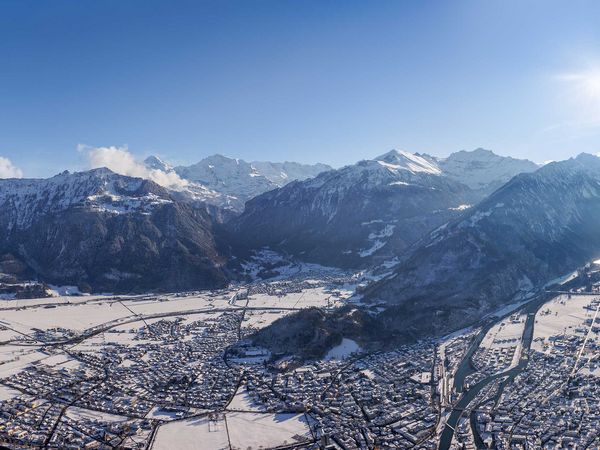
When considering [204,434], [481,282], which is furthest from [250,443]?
[481,282]


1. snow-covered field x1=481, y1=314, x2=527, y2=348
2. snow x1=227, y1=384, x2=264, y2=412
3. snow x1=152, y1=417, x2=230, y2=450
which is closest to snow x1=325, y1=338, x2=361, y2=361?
snow x1=227, y1=384, x2=264, y2=412

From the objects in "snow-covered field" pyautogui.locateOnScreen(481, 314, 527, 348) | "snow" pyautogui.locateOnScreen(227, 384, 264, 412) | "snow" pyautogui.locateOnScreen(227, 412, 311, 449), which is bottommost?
"snow" pyautogui.locateOnScreen(227, 412, 311, 449)

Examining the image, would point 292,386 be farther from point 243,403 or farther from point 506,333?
point 506,333

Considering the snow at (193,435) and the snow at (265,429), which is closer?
the snow at (193,435)

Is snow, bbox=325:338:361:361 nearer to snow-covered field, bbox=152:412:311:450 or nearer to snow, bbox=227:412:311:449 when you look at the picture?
snow, bbox=227:412:311:449

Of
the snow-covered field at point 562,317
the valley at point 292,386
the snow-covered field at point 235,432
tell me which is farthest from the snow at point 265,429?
the snow-covered field at point 562,317

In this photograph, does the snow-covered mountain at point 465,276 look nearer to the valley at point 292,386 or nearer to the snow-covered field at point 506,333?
the valley at point 292,386

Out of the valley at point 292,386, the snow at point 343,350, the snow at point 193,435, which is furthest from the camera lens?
the snow at point 343,350

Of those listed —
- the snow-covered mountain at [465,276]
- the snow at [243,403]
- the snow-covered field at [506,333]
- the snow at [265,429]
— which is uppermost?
the snow-covered mountain at [465,276]

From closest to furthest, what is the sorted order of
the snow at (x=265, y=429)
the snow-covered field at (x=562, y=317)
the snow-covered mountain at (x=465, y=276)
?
the snow at (x=265, y=429), the snow-covered field at (x=562, y=317), the snow-covered mountain at (x=465, y=276)

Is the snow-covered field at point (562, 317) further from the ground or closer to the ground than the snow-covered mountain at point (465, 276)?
closer to the ground
